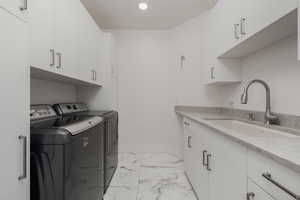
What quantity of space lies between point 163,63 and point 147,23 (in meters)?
0.80

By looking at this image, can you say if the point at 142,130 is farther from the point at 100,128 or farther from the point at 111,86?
the point at 100,128

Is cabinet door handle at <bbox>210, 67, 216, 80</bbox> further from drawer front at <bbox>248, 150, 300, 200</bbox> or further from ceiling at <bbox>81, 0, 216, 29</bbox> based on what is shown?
drawer front at <bbox>248, 150, 300, 200</bbox>

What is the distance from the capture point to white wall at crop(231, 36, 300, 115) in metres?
1.53

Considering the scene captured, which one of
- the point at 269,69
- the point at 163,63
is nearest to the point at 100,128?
the point at 269,69

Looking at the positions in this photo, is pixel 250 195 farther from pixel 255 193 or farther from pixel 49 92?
pixel 49 92

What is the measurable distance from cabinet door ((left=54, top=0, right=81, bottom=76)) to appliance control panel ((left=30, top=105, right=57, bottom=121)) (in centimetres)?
41

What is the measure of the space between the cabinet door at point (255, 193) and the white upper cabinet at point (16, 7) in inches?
53.0

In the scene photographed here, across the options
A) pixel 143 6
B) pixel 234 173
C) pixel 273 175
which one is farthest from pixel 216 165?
pixel 143 6

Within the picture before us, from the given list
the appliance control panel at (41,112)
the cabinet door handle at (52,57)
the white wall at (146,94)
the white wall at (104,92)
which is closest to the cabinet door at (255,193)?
the cabinet door handle at (52,57)

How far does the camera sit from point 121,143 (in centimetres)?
388

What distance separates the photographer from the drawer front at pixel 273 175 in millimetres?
687

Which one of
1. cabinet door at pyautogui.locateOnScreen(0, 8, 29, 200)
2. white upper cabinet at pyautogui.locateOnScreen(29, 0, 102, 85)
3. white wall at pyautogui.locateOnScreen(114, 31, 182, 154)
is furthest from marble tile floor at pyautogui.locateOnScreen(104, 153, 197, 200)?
cabinet door at pyautogui.locateOnScreen(0, 8, 29, 200)

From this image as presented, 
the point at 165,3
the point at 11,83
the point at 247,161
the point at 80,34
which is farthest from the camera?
the point at 165,3

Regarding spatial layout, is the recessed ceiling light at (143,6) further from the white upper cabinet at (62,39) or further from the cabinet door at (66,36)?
the cabinet door at (66,36)
